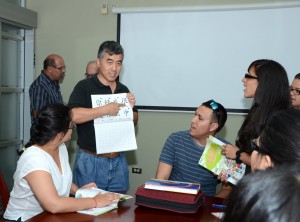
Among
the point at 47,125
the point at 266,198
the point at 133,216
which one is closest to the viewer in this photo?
the point at 266,198

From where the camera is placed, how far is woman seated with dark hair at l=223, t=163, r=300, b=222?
46 cm

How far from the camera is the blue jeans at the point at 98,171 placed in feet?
7.18

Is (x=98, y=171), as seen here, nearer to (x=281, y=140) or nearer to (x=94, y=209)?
(x=94, y=209)

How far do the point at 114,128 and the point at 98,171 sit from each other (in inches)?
12.1

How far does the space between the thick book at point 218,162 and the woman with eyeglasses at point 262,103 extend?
0.04 metres

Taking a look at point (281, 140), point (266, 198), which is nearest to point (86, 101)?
point (281, 140)

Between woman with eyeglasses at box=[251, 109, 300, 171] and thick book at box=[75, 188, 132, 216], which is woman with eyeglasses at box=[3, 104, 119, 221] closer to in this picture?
thick book at box=[75, 188, 132, 216]

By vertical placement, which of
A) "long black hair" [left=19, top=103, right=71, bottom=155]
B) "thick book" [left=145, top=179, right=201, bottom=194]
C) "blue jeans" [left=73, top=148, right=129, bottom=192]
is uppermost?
"long black hair" [left=19, top=103, right=71, bottom=155]

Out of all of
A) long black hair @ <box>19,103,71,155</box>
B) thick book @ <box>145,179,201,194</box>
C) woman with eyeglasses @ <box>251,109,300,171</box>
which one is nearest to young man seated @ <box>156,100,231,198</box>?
thick book @ <box>145,179,201,194</box>

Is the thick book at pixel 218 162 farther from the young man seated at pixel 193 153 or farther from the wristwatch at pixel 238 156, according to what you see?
the young man seated at pixel 193 153

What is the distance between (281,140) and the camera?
3.29ft

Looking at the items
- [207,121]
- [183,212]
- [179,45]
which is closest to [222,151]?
[207,121]

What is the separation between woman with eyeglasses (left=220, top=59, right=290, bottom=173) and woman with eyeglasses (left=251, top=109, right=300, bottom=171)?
72cm

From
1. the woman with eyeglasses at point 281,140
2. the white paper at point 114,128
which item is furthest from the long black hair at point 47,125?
the woman with eyeglasses at point 281,140
